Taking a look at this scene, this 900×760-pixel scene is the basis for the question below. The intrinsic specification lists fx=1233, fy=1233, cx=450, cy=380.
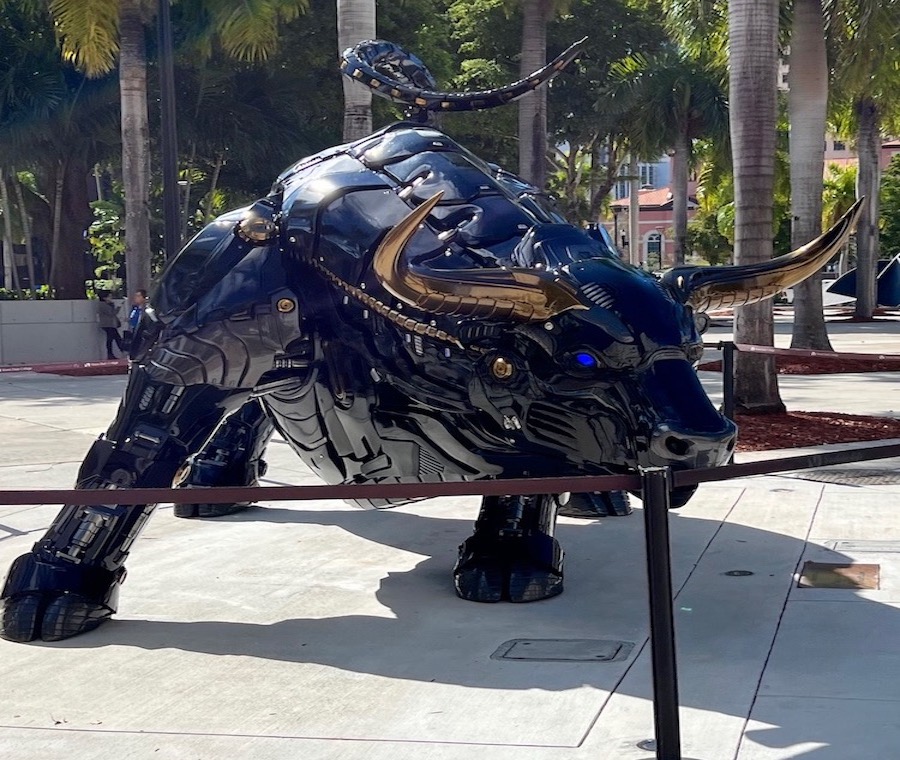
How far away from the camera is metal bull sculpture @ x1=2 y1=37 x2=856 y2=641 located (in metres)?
4.20

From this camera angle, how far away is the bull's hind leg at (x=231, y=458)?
7.07 meters

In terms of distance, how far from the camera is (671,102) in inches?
1200

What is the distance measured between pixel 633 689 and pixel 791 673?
571 millimetres

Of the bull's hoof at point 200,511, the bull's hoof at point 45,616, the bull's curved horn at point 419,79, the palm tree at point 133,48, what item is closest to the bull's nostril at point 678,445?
the bull's curved horn at point 419,79

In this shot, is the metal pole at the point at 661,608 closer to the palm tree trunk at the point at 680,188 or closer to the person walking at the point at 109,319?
the person walking at the point at 109,319

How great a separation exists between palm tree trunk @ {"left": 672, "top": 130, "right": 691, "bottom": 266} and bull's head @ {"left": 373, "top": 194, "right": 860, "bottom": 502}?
26.7 metres

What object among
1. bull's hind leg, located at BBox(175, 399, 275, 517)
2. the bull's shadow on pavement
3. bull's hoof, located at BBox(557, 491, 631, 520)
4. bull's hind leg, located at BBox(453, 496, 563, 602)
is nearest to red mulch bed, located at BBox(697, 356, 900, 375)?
bull's hoof, located at BBox(557, 491, 631, 520)

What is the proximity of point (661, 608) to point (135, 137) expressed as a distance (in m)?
17.8

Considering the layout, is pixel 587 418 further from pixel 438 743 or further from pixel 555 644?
pixel 438 743

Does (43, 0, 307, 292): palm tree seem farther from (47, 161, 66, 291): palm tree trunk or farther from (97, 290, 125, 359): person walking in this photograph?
(47, 161, 66, 291): palm tree trunk

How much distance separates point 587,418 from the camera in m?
4.30

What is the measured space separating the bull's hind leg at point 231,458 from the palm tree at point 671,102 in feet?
77.4

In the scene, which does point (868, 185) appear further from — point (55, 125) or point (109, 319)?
point (55, 125)

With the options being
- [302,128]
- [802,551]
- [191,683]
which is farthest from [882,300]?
[191,683]
